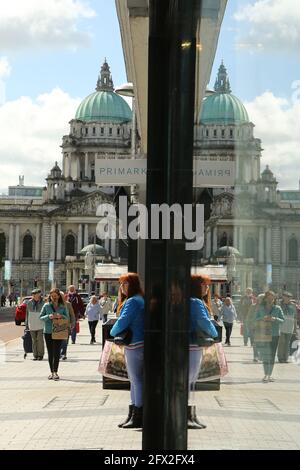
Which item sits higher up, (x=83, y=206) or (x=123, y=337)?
(x=83, y=206)

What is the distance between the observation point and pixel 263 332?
13.1 feet

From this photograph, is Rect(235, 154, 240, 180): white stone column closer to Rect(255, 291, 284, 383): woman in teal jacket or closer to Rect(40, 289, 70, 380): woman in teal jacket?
Rect(255, 291, 284, 383): woman in teal jacket

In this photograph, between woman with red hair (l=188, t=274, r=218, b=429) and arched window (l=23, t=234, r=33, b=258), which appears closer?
woman with red hair (l=188, t=274, r=218, b=429)

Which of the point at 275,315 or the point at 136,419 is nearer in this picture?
the point at 275,315

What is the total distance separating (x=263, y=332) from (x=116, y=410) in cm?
542

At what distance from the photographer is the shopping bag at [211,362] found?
16.0 feet

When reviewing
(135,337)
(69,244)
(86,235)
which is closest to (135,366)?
(135,337)

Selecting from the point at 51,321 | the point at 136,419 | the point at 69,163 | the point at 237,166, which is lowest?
the point at 136,419

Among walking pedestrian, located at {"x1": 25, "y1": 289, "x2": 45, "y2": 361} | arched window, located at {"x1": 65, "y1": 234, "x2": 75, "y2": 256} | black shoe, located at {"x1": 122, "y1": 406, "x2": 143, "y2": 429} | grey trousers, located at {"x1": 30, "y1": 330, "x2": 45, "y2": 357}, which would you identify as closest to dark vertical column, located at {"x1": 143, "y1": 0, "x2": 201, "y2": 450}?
black shoe, located at {"x1": 122, "y1": 406, "x2": 143, "y2": 429}

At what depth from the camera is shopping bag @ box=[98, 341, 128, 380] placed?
924 centimetres

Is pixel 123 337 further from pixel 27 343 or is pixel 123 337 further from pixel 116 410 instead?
pixel 27 343

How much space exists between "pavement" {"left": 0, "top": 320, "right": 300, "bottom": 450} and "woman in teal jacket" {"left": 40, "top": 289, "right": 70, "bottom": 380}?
27 centimetres
